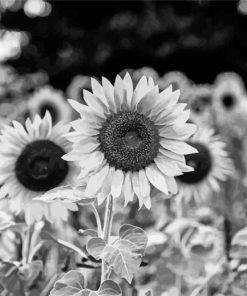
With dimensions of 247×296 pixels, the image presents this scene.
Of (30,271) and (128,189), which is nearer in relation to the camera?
(128,189)

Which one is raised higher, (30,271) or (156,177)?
(156,177)

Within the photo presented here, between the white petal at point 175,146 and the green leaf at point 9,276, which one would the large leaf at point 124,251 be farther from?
the green leaf at point 9,276

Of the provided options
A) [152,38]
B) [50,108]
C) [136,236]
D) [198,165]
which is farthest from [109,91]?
[152,38]

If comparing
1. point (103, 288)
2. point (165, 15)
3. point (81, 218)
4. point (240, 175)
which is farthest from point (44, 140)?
point (165, 15)

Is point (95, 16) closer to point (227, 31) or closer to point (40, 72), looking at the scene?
point (40, 72)

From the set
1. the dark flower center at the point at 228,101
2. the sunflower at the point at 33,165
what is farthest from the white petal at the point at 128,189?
the dark flower center at the point at 228,101

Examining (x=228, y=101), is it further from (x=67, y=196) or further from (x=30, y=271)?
(x=67, y=196)
